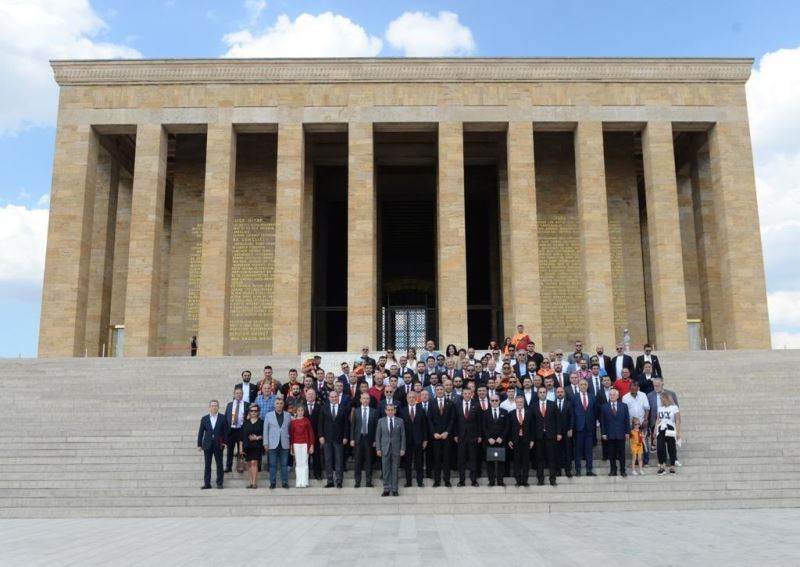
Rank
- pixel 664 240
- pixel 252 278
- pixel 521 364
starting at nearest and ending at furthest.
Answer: pixel 521 364 < pixel 664 240 < pixel 252 278

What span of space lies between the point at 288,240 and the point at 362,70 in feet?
20.1

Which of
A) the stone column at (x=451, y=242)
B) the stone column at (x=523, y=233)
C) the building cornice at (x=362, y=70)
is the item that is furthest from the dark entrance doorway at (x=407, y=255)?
the stone column at (x=523, y=233)

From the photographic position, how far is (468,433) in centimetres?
990

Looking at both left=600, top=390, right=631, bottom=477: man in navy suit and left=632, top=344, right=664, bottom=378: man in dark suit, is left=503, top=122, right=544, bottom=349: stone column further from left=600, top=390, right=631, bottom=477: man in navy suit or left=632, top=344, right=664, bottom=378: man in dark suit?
left=600, top=390, right=631, bottom=477: man in navy suit

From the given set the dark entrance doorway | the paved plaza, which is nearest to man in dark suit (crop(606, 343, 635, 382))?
the paved plaza

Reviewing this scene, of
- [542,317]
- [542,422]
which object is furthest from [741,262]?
[542,422]

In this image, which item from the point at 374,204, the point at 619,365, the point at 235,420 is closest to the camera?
the point at 235,420

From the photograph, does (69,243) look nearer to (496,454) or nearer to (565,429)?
(496,454)

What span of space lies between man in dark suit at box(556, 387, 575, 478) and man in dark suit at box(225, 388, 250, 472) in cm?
454

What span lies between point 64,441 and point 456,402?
255 inches

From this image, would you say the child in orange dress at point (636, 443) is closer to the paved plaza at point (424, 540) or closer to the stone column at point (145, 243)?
the paved plaza at point (424, 540)

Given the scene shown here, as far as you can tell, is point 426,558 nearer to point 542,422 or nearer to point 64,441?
point 542,422

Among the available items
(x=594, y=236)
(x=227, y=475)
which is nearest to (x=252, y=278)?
(x=594, y=236)

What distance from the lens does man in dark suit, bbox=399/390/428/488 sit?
9914 mm
